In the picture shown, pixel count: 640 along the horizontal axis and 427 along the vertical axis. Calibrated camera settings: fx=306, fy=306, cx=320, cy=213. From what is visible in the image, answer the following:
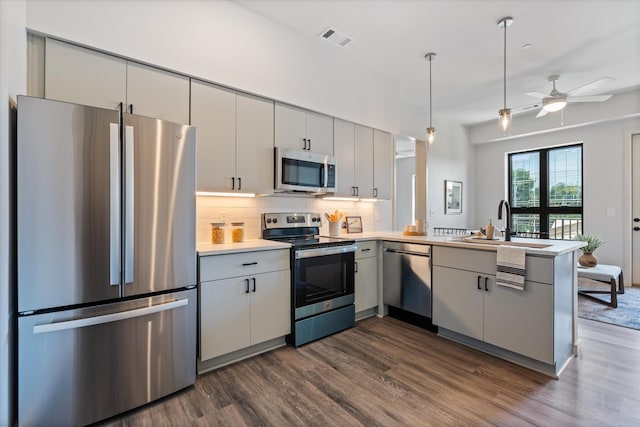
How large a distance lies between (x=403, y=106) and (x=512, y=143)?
105 inches

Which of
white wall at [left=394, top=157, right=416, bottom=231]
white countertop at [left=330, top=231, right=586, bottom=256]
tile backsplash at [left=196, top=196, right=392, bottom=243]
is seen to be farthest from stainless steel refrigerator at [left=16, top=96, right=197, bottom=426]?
white wall at [left=394, top=157, right=416, bottom=231]

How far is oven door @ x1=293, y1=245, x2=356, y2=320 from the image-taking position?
262 centimetres

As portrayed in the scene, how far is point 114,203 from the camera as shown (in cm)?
169

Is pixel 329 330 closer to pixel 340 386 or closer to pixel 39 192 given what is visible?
pixel 340 386

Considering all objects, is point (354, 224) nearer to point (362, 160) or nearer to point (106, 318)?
point (362, 160)

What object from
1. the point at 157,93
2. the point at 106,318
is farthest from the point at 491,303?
the point at 157,93

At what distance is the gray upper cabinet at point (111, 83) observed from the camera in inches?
75.4

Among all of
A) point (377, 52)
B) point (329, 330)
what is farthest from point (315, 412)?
point (377, 52)

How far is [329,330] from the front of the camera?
284cm

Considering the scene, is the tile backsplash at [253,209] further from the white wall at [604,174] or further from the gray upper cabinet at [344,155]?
Result: the white wall at [604,174]

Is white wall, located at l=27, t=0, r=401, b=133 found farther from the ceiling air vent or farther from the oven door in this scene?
the oven door

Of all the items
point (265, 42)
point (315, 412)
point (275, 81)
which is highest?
point (265, 42)

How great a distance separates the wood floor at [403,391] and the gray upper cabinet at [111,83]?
1.97 metres

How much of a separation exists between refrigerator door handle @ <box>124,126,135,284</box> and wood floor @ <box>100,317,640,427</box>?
2.85 ft
